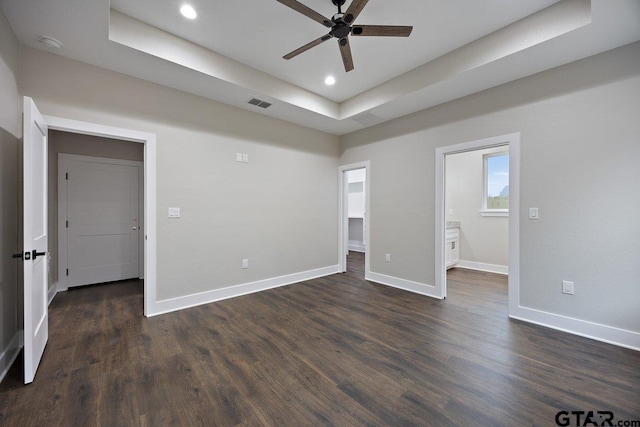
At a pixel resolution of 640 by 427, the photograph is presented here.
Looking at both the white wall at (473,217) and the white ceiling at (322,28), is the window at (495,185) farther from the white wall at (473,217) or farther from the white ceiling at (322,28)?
the white ceiling at (322,28)

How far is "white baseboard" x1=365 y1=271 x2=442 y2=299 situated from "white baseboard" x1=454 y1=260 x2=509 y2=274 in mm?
2284

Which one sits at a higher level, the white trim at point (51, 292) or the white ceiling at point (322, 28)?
the white ceiling at point (322, 28)

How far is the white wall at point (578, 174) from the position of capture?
2.39 meters

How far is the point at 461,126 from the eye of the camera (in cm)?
348

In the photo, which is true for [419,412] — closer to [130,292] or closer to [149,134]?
[149,134]

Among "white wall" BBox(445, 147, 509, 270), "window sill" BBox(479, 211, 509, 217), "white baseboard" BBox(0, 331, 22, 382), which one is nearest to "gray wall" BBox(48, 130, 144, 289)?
"white baseboard" BBox(0, 331, 22, 382)

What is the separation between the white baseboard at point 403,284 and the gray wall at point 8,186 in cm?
426

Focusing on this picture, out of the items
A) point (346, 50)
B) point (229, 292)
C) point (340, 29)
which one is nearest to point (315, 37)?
point (346, 50)

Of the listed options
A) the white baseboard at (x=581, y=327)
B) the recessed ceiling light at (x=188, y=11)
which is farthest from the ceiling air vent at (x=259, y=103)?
the white baseboard at (x=581, y=327)

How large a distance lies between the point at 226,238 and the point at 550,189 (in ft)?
13.1

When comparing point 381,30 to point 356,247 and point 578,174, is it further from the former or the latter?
point 356,247

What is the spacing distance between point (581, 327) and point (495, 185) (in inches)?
136

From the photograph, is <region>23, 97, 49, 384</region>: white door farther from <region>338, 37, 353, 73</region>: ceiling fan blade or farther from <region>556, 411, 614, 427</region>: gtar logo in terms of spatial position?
<region>556, 411, 614, 427</region>: gtar logo

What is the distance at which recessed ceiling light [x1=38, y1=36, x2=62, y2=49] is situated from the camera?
235 cm
